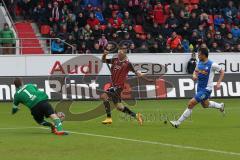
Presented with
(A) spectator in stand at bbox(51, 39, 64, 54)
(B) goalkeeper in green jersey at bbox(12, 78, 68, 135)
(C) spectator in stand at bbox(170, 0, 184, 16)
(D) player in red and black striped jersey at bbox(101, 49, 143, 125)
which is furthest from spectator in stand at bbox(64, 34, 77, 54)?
(B) goalkeeper in green jersey at bbox(12, 78, 68, 135)

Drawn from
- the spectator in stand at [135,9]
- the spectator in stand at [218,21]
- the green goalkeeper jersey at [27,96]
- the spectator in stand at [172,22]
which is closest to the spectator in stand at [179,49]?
the spectator in stand at [172,22]

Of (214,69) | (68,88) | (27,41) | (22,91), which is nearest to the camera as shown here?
(22,91)

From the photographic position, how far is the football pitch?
13859 millimetres

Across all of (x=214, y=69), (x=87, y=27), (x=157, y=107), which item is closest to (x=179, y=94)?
(x=157, y=107)

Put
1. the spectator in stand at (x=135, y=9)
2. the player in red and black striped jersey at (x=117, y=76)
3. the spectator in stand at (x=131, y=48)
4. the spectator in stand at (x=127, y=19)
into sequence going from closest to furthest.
→ the player in red and black striped jersey at (x=117, y=76), the spectator in stand at (x=131, y=48), the spectator in stand at (x=127, y=19), the spectator in stand at (x=135, y=9)

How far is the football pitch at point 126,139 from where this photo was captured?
13859 millimetres

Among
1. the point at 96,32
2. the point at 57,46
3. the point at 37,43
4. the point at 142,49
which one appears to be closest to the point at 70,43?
the point at 57,46

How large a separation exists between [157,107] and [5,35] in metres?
10.5

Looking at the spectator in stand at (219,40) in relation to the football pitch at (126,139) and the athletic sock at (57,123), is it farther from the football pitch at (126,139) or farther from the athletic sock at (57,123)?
the athletic sock at (57,123)

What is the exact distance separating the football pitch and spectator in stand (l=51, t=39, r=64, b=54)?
11.6 metres

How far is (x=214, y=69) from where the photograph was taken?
1964 centimetres

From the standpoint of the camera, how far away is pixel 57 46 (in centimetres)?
3612

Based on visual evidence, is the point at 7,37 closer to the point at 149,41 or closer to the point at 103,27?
the point at 103,27

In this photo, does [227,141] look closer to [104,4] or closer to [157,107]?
[157,107]
